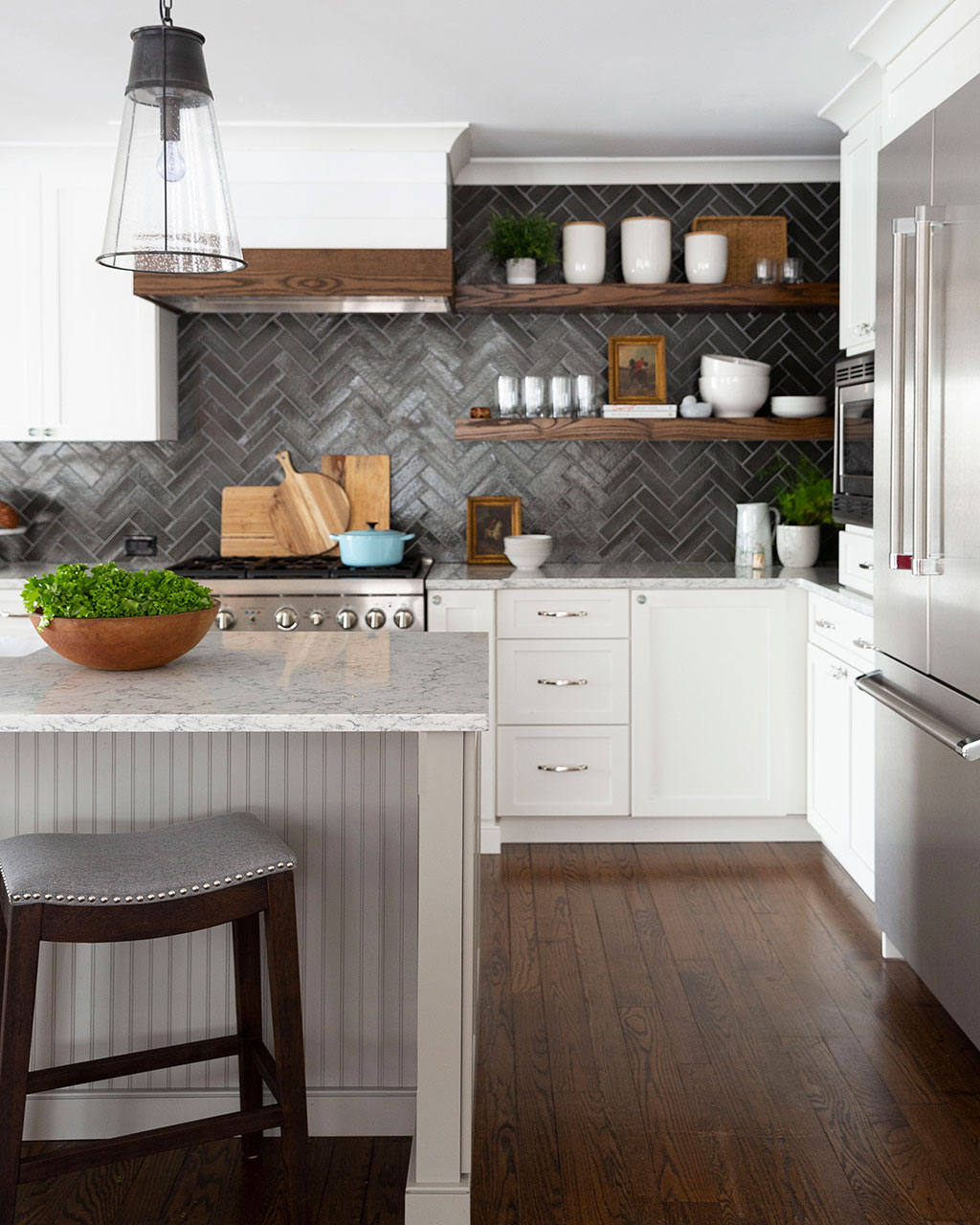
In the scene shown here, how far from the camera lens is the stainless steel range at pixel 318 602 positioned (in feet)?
13.2

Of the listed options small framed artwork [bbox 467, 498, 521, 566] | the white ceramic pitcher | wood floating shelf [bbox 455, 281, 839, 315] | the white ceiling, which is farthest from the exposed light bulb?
the white ceramic pitcher

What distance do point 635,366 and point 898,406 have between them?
1994 millimetres

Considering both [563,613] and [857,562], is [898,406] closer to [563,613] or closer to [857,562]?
[857,562]

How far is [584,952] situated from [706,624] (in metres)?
1.33

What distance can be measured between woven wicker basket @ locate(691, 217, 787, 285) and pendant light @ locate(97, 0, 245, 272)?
115 inches

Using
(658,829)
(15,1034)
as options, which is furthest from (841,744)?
(15,1034)

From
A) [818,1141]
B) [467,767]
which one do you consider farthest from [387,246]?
[818,1141]

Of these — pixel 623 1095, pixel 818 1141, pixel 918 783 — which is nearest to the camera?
pixel 818 1141

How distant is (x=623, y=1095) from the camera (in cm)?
245

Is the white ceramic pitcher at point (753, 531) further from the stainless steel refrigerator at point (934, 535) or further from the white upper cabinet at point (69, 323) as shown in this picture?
the white upper cabinet at point (69, 323)

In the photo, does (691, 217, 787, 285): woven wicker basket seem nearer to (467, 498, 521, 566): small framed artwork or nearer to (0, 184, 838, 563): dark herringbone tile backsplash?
(0, 184, 838, 563): dark herringbone tile backsplash

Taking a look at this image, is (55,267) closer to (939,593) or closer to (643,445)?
(643,445)

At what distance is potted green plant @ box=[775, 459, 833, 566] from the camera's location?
4328 millimetres

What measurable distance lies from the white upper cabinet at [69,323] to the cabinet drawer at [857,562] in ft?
8.19
